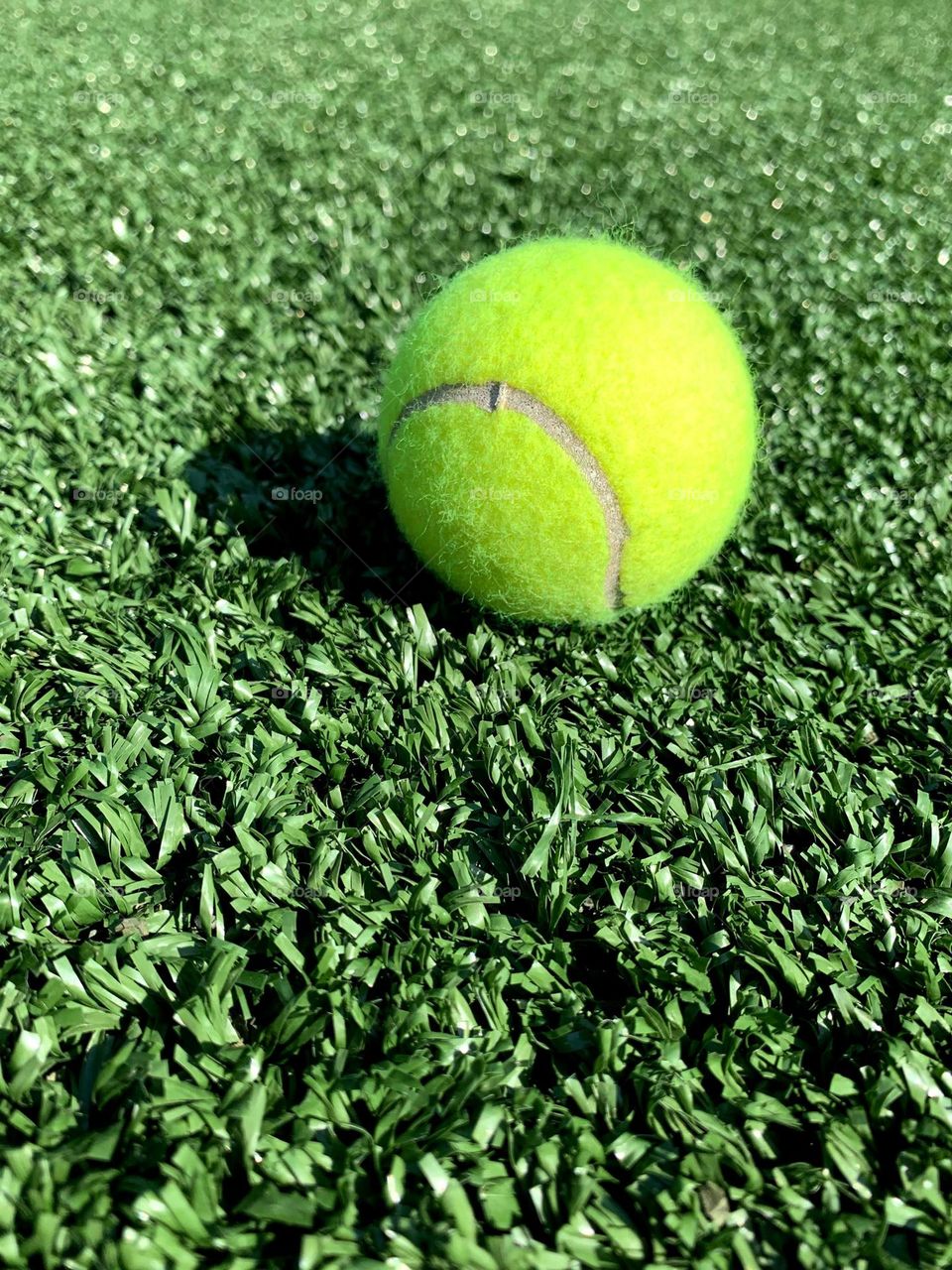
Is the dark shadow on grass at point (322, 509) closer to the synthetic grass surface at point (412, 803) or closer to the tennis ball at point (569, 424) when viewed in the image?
the synthetic grass surface at point (412, 803)

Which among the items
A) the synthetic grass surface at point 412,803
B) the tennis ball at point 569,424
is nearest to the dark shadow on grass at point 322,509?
the synthetic grass surface at point 412,803

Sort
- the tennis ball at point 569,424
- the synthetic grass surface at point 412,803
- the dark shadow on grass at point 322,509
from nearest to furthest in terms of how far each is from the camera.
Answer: the synthetic grass surface at point 412,803
the tennis ball at point 569,424
the dark shadow on grass at point 322,509

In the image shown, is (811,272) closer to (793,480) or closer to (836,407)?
(836,407)

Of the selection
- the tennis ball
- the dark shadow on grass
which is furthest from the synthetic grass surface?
the tennis ball

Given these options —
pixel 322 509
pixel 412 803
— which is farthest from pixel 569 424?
pixel 322 509

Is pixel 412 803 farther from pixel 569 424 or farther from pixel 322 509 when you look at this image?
pixel 322 509

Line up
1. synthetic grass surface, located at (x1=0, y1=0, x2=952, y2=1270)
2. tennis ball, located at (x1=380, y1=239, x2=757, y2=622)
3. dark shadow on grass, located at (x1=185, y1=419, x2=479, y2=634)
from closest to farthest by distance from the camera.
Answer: synthetic grass surface, located at (x1=0, y1=0, x2=952, y2=1270), tennis ball, located at (x1=380, y1=239, x2=757, y2=622), dark shadow on grass, located at (x1=185, y1=419, x2=479, y2=634)

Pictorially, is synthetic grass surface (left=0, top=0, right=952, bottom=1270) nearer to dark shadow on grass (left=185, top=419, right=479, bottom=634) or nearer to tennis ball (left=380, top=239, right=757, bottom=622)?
dark shadow on grass (left=185, top=419, right=479, bottom=634)
